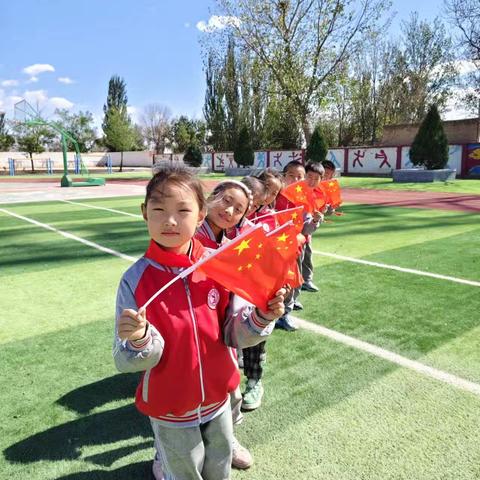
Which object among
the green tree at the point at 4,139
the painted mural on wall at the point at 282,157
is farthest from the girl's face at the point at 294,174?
the green tree at the point at 4,139

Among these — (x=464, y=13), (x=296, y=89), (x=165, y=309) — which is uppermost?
(x=464, y=13)

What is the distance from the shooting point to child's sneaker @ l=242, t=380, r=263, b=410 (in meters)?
3.07

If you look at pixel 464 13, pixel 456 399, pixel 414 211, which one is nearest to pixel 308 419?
pixel 456 399

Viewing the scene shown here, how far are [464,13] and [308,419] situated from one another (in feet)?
120

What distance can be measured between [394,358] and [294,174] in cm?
210

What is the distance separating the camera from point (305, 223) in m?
4.73

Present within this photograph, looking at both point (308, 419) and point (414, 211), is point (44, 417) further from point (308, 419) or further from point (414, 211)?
point (414, 211)

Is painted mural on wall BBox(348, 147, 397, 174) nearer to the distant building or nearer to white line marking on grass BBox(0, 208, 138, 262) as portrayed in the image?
the distant building

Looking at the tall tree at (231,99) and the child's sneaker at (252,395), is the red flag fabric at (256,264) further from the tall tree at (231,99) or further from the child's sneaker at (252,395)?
the tall tree at (231,99)

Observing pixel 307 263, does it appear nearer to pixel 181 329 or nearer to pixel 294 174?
pixel 294 174

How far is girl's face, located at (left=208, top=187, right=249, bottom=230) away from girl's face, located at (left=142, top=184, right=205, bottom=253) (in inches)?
34.0

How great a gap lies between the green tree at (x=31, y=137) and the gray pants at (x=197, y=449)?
52.9 meters

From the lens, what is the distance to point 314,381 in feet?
11.2

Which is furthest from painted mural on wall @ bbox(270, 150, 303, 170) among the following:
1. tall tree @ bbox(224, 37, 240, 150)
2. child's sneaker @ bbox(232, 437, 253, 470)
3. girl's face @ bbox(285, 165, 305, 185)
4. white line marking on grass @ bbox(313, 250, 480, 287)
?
child's sneaker @ bbox(232, 437, 253, 470)
